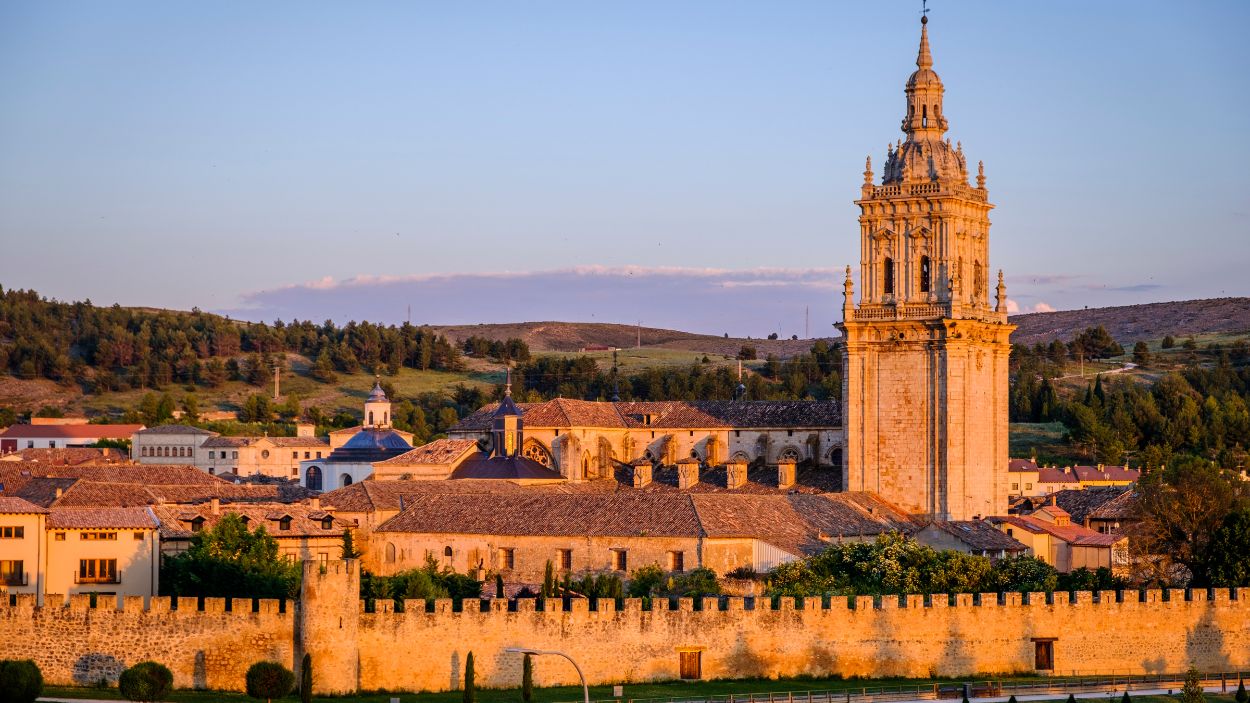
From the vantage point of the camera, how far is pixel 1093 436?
123 meters

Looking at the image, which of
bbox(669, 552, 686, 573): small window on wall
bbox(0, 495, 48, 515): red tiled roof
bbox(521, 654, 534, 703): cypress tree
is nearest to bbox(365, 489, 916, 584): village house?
bbox(669, 552, 686, 573): small window on wall

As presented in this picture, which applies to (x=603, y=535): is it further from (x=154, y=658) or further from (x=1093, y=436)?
(x=1093, y=436)

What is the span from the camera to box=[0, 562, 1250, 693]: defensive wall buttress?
48.5 metres

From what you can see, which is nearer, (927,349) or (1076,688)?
(1076,688)

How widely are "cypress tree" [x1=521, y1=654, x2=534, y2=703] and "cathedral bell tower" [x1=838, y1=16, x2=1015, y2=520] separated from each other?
32.1m

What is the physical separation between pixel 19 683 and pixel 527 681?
1082 centimetres

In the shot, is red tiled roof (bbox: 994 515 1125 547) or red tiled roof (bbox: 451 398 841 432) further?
red tiled roof (bbox: 451 398 841 432)

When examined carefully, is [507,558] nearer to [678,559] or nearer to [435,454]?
[678,559]

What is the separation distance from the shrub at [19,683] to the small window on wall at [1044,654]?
75.4 feet

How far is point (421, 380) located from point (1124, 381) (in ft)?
184

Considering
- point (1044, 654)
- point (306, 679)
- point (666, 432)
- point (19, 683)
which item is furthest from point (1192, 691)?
point (666, 432)

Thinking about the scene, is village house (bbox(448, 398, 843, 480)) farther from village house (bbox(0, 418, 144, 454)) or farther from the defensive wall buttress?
village house (bbox(0, 418, 144, 454))

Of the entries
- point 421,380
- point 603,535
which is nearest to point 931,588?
point 603,535

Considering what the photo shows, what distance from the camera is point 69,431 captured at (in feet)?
475
